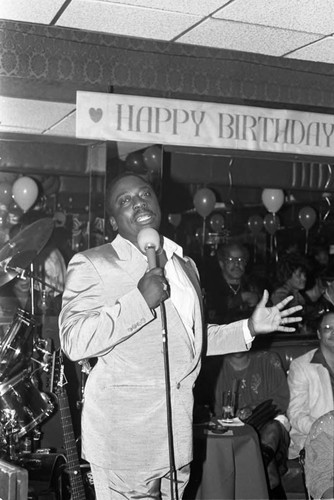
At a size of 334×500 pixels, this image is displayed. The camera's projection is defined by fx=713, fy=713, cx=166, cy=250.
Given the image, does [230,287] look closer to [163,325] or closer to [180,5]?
[180,5]

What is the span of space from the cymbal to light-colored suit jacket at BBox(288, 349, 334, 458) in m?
1.74

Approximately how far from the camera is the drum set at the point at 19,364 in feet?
12.4

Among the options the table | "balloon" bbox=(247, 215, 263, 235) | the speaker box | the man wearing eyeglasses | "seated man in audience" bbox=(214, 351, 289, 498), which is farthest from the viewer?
"balloon" bbox=(247, 215, 263, 235)

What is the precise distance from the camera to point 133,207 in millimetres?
2582

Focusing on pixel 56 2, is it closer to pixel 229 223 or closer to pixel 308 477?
pixel 308 477

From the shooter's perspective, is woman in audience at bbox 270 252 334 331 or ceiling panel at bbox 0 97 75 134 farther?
woman in audience at bbox 270 252 334 331

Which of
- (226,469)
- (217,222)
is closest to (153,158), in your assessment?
(217,222)

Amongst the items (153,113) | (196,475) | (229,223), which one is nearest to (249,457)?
(196,475)

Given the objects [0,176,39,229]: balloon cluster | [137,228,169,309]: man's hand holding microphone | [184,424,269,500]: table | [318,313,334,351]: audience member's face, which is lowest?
[184,424,269,500]: table

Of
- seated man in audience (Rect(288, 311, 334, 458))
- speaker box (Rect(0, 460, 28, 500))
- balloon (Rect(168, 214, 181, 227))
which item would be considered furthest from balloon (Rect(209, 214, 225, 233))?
speaker box (Rect(0, 460, 28, 500))

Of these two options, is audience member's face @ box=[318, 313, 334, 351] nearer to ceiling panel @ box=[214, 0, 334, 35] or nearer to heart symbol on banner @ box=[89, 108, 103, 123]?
ceiling panel @ box=[214, 0, 334, 35]

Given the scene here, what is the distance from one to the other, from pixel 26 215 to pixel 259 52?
3.80m

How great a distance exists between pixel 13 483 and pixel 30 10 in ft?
9.04

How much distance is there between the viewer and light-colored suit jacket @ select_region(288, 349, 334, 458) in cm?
420
